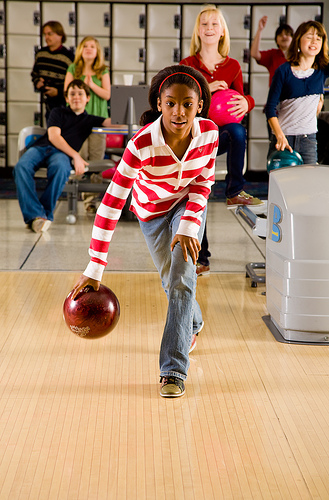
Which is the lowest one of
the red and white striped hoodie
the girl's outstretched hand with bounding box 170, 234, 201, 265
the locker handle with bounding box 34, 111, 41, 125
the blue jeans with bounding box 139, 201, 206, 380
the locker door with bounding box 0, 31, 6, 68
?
the blue jeans with bounding box 139, 201, 206, 380

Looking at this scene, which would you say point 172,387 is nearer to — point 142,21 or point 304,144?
point 304,144

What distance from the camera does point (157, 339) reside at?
2635 mm

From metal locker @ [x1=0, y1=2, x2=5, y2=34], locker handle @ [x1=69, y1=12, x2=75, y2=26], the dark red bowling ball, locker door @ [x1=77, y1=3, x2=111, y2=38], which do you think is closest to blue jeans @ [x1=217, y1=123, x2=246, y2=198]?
the dark red bowling ball

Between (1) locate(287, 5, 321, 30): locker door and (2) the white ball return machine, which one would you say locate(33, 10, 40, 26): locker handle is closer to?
(1) locate(287, 5, 321, 30): locker door

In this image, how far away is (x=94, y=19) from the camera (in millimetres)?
7672

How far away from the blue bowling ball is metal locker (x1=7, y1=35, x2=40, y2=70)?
16.7ft

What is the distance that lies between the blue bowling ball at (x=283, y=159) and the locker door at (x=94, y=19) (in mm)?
4862

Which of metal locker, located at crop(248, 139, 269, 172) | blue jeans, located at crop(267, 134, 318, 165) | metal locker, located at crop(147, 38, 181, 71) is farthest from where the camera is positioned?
metal locker, located at crop(248, 139, 269, 172)

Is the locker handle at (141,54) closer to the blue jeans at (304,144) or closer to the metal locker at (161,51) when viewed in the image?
the metal locker at (161,51)

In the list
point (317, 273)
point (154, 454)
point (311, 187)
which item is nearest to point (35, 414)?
point (154, 454)

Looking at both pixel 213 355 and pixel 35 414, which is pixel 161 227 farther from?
pixel 35 414

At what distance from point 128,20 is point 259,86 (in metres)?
1.78

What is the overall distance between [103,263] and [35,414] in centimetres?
51

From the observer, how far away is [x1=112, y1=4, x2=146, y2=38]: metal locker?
25.2ft
